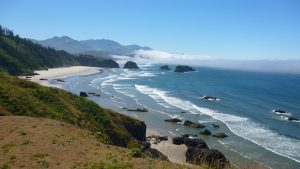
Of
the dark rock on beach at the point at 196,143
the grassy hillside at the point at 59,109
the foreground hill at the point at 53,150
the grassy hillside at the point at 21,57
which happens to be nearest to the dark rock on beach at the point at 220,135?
the dark rock on beach at the point at 196,143

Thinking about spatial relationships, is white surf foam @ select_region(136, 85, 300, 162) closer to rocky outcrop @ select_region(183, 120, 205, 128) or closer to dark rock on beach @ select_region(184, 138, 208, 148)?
A: rocky outcrop @ select_region(183, 120, 205, 128)

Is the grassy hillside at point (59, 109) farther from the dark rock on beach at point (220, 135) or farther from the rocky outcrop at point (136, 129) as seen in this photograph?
the dark rock on beach at point (220, 135)

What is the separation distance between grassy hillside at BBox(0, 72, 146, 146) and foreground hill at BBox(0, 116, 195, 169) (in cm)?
600

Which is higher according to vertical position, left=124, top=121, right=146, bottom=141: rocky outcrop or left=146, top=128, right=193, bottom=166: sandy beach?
left=124, top=121, right=146, bottom=141: rocky outcrop

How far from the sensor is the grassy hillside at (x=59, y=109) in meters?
32.8

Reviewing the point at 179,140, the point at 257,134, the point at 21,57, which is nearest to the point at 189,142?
the point at 179,140

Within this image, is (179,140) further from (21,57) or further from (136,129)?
(21,57)

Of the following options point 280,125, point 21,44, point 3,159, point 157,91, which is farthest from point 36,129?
point 21,44

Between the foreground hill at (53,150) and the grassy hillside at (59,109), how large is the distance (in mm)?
5998

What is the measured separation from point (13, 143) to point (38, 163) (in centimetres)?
400

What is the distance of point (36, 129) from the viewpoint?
2369 centimetres

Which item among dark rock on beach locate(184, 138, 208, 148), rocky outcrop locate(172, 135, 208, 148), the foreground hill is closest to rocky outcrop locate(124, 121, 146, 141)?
rocky outcrop locate(172, 135, 208, 148)

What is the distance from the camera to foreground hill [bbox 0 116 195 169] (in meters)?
16.6

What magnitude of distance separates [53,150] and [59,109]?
18.1 metres
